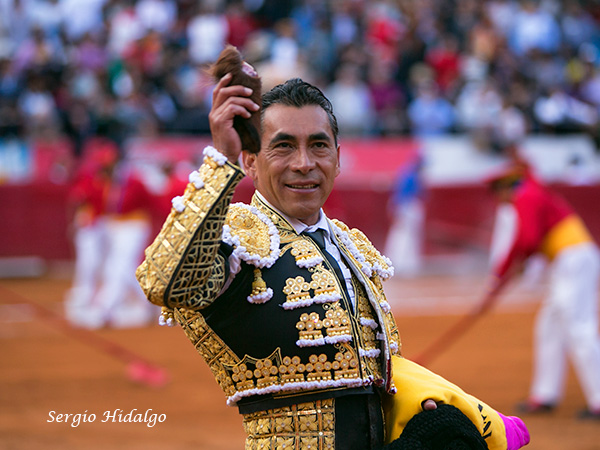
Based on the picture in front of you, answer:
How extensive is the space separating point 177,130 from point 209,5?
3.20 m

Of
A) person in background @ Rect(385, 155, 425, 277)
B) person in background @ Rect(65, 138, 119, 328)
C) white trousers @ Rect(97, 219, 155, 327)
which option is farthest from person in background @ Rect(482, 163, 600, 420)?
person in background @ Rect(385, 155, 425, 277)

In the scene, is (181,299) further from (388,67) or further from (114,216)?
(388,67)

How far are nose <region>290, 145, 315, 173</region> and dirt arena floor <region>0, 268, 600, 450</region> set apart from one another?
4.11 meters

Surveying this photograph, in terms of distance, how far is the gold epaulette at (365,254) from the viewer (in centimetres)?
252

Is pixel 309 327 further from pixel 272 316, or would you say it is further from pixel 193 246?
pixel 193 246

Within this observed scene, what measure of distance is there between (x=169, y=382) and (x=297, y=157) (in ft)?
19.8

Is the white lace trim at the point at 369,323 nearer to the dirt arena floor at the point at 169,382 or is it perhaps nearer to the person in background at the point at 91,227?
the dirt arena floor at the point at 169,382

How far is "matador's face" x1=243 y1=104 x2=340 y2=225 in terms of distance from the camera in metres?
2.29

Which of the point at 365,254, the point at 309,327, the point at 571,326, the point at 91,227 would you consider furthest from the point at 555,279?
the point at 91,227

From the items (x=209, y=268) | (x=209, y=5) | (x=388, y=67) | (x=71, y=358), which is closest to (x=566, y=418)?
(x=71, y=358)

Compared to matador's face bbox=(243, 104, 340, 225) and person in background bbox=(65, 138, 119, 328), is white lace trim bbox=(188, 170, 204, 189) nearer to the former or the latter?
matador's face bbox=(243, 104, 340, 225)

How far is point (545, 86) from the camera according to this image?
15539 mm

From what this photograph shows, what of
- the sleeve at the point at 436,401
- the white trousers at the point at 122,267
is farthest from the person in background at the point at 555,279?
the white trousers at the point at 122,267

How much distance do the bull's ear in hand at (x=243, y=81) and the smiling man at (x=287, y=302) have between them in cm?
2
